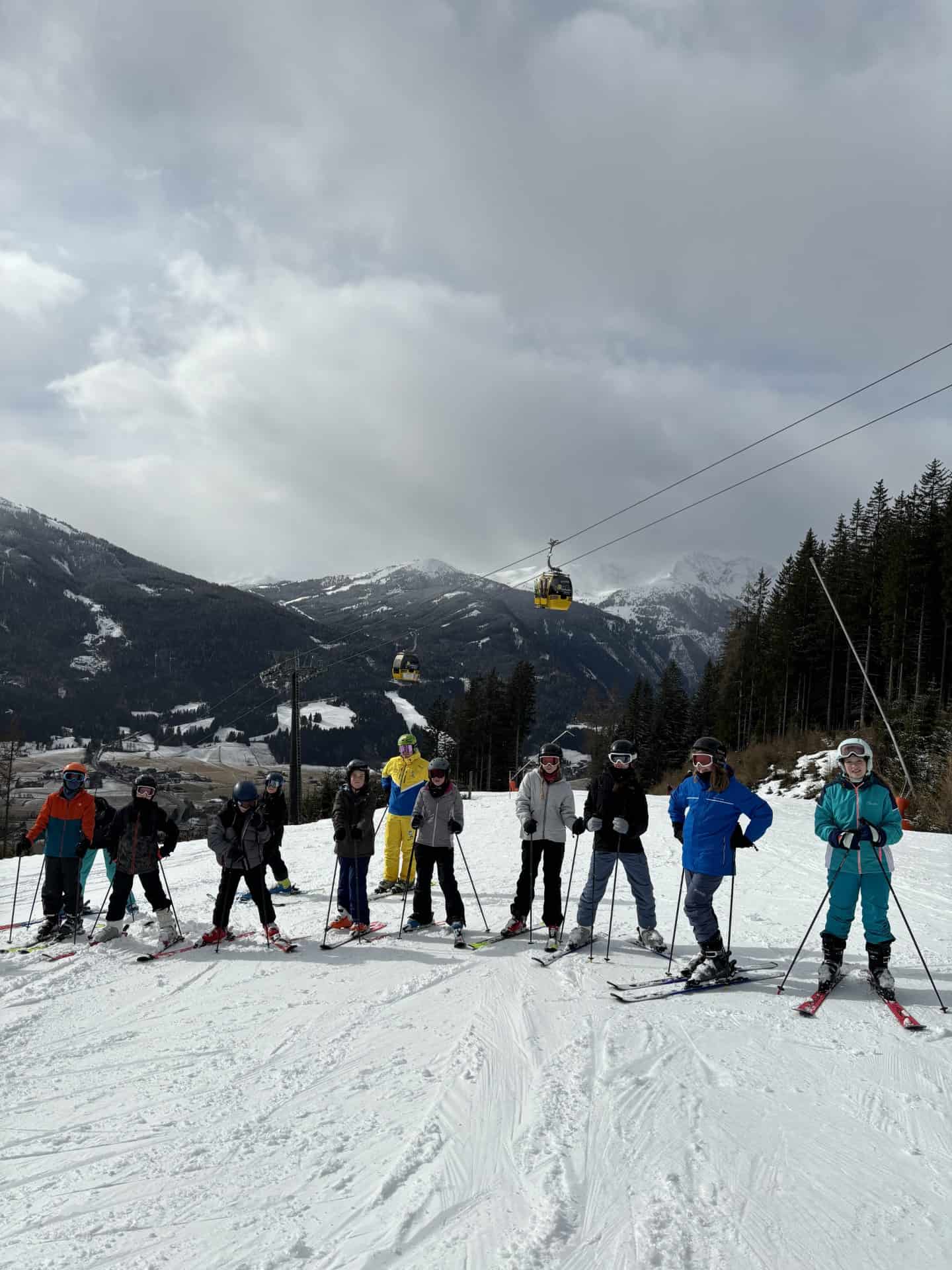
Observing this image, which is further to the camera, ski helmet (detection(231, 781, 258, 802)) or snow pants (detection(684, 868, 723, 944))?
ski helmet (detection(231, 781, 258, 802))

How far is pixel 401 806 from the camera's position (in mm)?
9414

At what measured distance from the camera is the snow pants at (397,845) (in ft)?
31.6

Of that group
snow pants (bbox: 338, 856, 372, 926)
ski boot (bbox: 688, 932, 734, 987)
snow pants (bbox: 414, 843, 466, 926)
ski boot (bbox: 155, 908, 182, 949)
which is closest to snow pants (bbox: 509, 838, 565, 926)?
snow pants (bbox: 414, 843, 466, 926)

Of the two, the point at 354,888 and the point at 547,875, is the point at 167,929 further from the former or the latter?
the point at 547,875

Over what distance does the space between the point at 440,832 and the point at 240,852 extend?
87.0 inches

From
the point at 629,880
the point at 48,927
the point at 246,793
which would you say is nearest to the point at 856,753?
the point at 629,880

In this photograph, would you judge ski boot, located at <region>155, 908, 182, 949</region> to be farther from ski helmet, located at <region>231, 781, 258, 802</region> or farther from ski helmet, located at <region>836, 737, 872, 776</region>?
ski helmet, located at <region>836, 737, 872, 776</region>

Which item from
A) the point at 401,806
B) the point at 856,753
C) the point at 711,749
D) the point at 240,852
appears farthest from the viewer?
the point at 401,806

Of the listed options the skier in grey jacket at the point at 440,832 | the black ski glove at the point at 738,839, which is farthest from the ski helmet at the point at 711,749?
the skier in grey jacket at the point at 440,832

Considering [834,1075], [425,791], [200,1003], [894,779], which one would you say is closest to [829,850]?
[834,1075]

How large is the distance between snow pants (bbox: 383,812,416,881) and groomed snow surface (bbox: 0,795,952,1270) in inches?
111

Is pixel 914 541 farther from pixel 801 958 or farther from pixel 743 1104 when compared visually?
pixel 743 1104

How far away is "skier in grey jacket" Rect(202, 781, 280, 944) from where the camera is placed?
24.2 feet

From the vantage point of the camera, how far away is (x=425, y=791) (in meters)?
7.83
